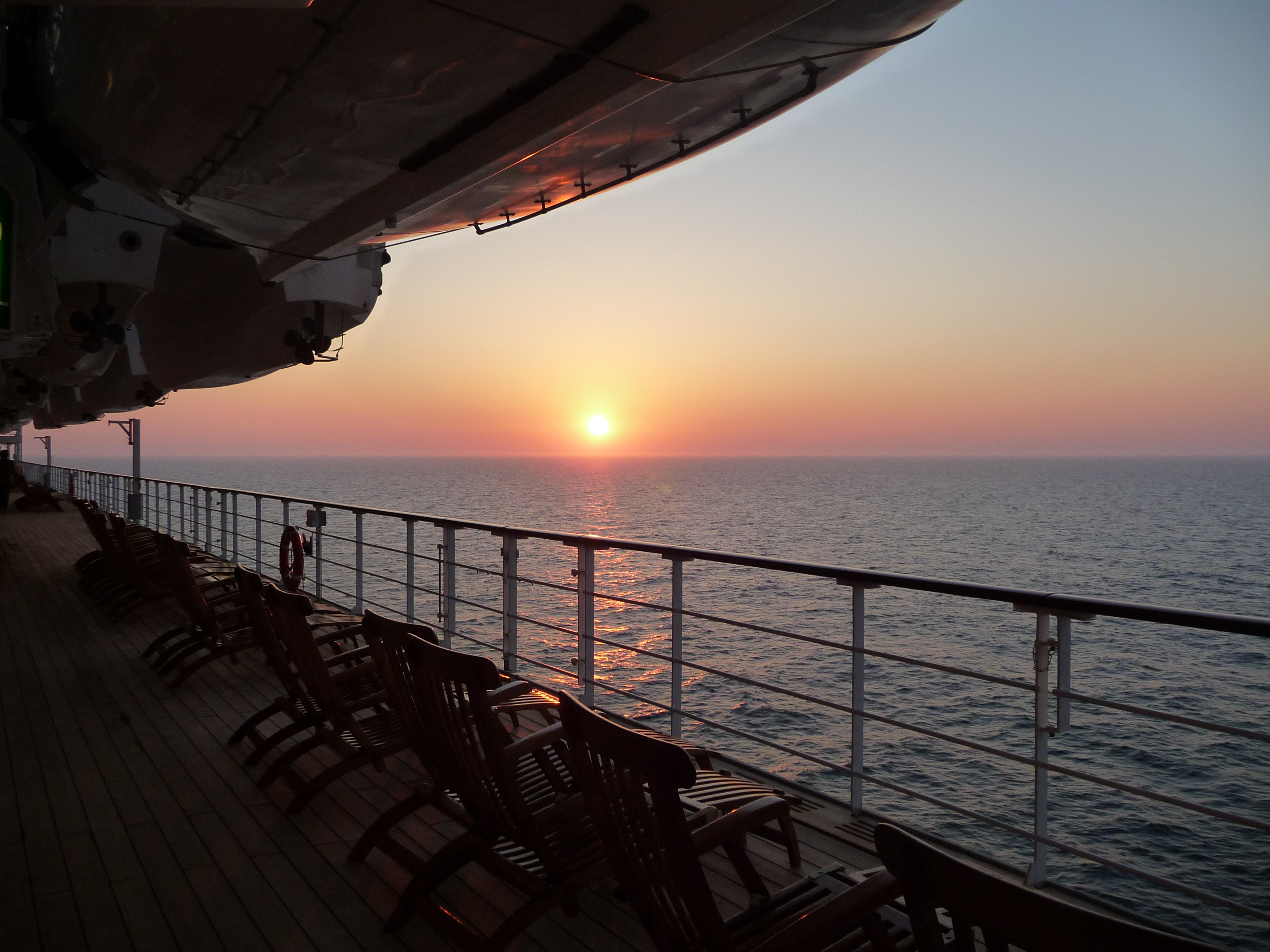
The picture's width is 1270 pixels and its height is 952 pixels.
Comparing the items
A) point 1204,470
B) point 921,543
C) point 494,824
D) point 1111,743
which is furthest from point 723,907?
point 1204,470

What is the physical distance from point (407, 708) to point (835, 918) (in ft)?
3.99

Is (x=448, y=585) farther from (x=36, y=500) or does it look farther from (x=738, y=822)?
(x=36, y=500)

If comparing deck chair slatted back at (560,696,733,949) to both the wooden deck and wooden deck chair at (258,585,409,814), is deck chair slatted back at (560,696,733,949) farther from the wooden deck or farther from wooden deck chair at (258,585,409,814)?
wooden deck chair at (258,585,409,814)

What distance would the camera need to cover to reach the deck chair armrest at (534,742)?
6.62ft

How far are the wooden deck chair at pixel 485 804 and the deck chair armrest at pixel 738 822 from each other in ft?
1.10

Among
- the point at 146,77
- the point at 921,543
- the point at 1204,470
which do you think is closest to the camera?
the point at 146,77

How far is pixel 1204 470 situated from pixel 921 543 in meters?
113

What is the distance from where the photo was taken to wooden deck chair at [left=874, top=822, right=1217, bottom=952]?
2.61 ft

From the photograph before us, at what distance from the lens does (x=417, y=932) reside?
85.5 inches

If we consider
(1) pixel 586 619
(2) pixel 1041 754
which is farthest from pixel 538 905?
(1) pixel 586 619

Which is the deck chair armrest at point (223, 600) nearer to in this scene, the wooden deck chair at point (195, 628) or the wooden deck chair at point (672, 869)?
the wooden deck chair at point (195, 628)

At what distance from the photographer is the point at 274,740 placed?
10.7 ft

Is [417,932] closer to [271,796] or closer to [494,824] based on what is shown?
[494,824]

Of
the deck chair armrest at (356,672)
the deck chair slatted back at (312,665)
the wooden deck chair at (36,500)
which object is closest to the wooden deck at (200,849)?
the deck chair slatted back at (312,665)
